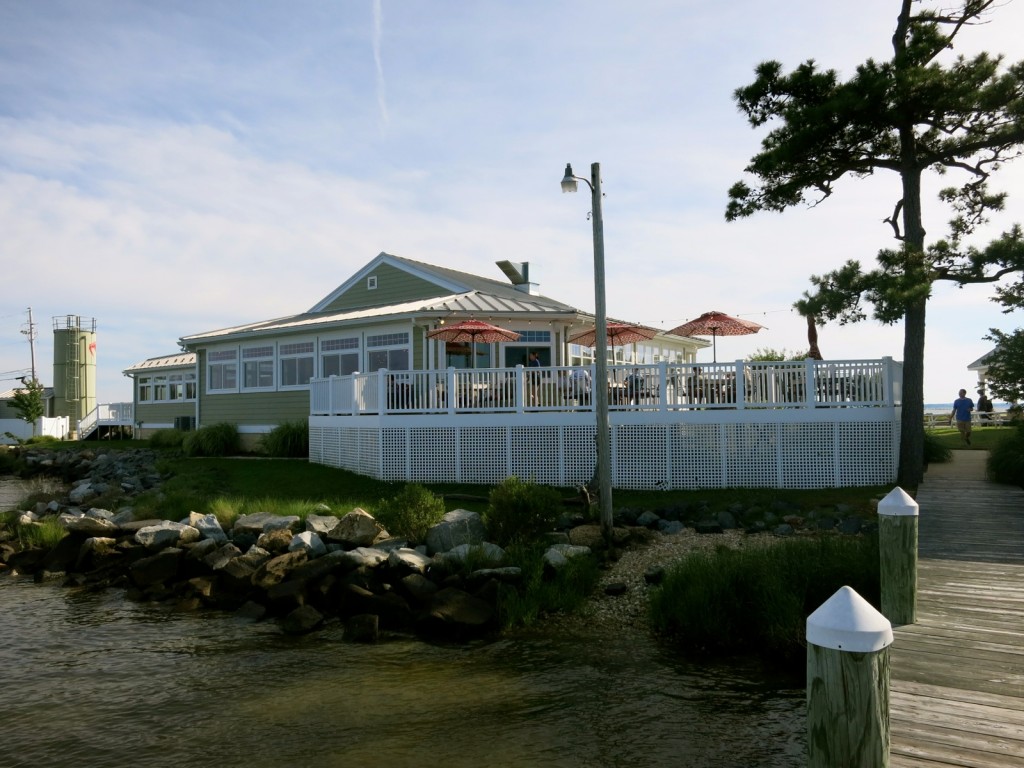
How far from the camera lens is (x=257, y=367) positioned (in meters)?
25.0

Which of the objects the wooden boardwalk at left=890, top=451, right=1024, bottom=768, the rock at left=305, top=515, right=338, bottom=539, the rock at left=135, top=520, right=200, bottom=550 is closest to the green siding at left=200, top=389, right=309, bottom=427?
the rock at left=135, top=520, right=200, bottom=550

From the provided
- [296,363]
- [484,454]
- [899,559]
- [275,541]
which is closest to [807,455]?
[484,454]

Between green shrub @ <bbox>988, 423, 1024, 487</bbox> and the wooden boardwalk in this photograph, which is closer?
the wooden boardwalk

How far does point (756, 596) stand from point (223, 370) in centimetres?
2138

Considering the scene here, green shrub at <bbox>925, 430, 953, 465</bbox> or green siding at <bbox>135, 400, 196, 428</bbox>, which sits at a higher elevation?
green siding at <bbox>135, 400, 196, 428</bbox>

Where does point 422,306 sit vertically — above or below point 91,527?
above

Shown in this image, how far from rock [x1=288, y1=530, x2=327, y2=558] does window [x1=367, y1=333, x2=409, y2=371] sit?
956 centimetres

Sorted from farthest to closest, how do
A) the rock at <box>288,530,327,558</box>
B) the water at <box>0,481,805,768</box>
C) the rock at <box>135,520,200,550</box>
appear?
the rock at <box>135,520,200,550</box>, the rock at <box>288,530,327,558</box>, the water at <box>0,481,805,768</box>

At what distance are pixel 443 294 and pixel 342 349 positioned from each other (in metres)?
3.19

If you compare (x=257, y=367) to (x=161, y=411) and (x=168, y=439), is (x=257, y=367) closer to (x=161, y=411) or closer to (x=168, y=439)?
(x=168, y=439)

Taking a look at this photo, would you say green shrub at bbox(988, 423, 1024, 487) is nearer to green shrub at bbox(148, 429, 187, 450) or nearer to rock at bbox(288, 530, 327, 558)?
rock at bbox(288, 530, 327, 558)

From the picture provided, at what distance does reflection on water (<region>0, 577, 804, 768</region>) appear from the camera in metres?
5.98

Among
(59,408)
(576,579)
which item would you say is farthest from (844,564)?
(59,408)

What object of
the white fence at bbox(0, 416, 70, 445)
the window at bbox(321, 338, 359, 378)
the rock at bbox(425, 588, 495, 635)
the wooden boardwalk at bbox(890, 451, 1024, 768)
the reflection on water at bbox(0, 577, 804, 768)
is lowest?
the reflection on water at bbox(0, 577, 804, 768)
